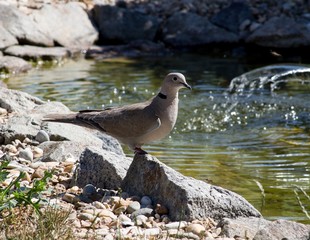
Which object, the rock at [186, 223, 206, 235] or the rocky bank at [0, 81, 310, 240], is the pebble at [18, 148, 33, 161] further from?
the rock at [186, 223, 206, 235]

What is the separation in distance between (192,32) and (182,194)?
956cm

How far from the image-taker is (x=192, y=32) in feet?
46.8

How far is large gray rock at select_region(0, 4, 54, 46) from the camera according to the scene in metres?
13.0

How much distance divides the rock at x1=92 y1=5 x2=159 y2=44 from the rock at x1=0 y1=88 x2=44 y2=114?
6063 mm

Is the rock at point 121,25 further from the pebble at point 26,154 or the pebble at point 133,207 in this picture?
the pebble at point 133,207

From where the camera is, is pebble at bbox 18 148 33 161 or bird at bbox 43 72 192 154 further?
pebble at bbox 18 148 33 161

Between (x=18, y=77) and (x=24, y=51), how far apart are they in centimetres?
97

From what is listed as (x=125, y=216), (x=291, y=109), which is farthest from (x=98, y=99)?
(x=125, y=216)

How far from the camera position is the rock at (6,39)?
12.7 m

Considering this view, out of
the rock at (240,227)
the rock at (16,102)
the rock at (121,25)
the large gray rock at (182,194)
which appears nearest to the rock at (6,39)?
the rock at (121,25)

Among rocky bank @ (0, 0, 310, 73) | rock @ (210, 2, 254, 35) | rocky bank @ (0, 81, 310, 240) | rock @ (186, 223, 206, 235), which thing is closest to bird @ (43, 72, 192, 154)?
rocky bank @ (0, 81, 310, 240)

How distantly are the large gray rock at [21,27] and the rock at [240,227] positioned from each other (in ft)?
28.6

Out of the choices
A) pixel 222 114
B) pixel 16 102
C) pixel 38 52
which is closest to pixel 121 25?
pixel 38 52

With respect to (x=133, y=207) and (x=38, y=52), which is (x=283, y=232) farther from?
(x=38, y=52)
